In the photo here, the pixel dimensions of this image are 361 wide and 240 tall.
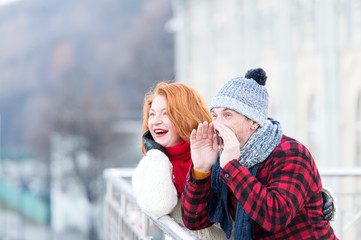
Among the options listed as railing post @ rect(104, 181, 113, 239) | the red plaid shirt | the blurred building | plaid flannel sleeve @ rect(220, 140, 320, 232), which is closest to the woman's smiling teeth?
the red plaid shirt

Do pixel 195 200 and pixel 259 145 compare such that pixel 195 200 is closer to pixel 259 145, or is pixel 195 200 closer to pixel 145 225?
pixel 259 145

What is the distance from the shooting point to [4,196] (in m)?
45.9

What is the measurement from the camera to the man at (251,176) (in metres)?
2.00

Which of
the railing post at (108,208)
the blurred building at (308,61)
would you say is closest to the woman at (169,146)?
the railing post at (108,208)

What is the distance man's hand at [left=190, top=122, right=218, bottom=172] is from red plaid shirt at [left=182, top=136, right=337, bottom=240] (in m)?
0.07

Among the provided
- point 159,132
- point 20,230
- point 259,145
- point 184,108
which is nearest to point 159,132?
point 159,132

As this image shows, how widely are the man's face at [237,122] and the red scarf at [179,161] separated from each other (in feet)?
2.17

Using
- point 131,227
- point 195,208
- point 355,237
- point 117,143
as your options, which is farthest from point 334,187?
point 117,143

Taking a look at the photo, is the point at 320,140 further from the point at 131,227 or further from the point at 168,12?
the point at 168,12

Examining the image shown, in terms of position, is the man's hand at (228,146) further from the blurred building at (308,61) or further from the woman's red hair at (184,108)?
the blurred building at (308,61)

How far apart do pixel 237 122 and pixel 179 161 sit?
0.77m

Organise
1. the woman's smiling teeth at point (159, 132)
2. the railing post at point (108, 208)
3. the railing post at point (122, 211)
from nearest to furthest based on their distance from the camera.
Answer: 1. the woman's smiling teeth at point (159, 132)
2. the railing post at point (122, 211)
3. the railing post at point (108, 208)

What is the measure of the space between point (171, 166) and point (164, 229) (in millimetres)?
521

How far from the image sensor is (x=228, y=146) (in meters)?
2.11
